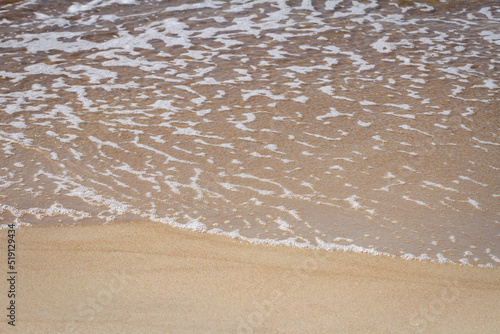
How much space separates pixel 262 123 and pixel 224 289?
72.6 inches

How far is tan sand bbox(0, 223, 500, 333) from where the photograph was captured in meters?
2.14

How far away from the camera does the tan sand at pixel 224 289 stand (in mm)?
2145

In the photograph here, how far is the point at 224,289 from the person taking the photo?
232cm

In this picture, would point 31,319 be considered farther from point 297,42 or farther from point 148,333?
point 297,42

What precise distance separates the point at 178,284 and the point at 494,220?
164 centimetres

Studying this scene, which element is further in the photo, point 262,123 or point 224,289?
point 262,123

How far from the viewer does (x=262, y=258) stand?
99.2 inches

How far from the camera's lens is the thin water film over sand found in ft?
9.36

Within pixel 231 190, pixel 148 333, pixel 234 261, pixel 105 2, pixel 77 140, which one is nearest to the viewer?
pixel 148 333

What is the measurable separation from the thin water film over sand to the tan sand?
0.48 ft

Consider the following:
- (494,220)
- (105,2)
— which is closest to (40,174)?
(494,220)

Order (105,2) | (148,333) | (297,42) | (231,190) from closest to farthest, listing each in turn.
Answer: (148,333), (231,190), (297,42), (105,2)

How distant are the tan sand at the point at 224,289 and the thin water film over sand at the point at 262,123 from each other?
146 mm

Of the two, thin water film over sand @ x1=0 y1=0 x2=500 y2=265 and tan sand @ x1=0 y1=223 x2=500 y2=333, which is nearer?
tan sand @ x1=0 y1=223 x2=500 y2=333
